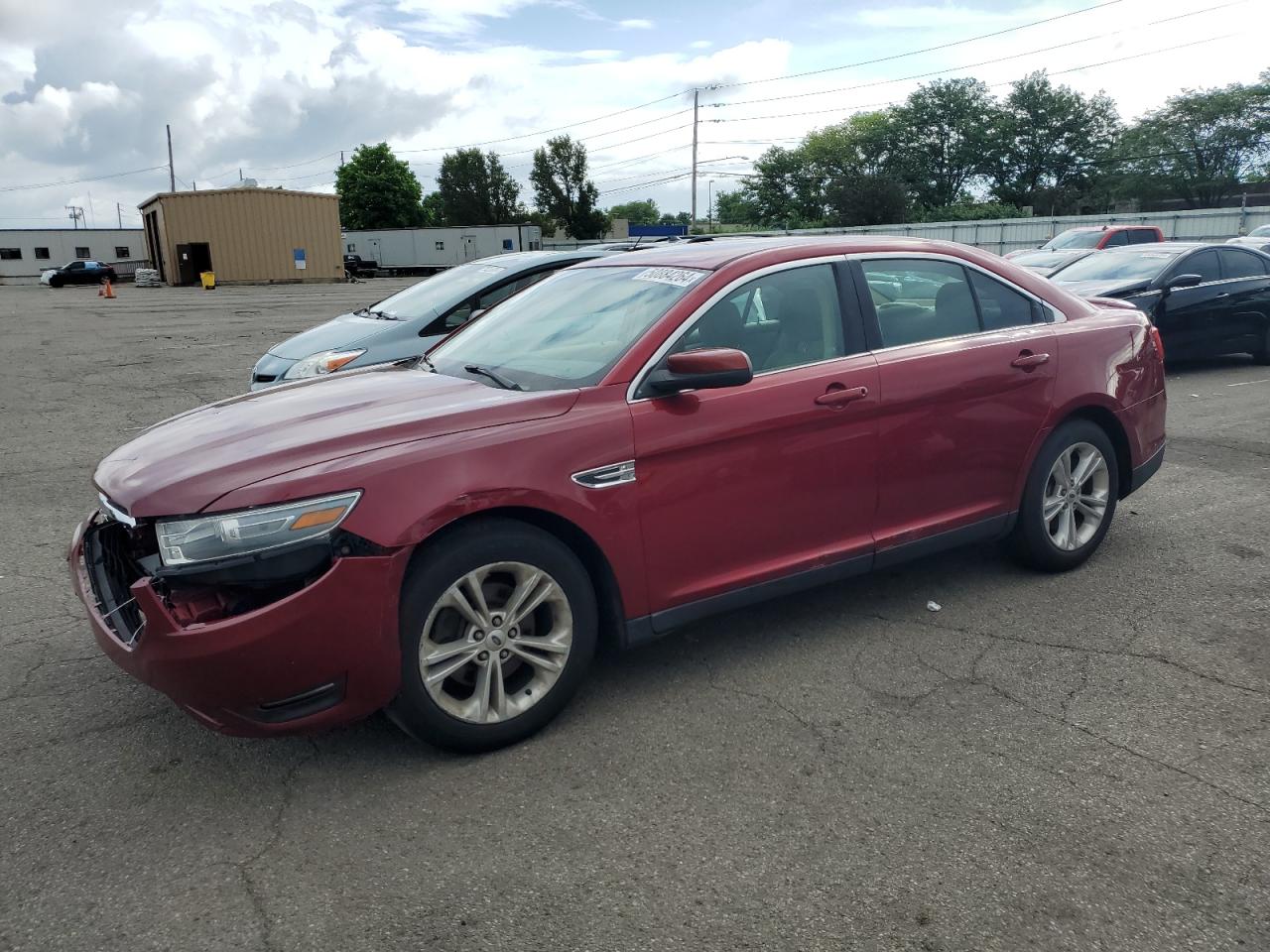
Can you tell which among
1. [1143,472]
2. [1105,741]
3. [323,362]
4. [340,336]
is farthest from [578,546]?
[340,336]

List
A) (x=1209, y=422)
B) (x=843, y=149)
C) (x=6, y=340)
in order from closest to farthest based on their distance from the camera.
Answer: (x=1209, y=422) < (x=6, y=340) < (x=843, y=149)

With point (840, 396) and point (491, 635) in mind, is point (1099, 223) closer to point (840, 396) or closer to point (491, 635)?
point (840, 396)

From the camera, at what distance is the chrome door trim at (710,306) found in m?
3.56

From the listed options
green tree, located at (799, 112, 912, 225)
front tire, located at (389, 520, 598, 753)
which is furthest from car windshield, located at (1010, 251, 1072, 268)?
green tree, located at (799, 112, 912, 225)

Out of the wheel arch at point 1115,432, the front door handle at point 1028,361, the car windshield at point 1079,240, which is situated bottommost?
the wheel arch at point 1115,432

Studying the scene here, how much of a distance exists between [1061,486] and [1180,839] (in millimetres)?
2286

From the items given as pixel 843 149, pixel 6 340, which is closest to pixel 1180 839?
pixel 6 340

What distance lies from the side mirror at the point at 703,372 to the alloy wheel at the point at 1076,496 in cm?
197

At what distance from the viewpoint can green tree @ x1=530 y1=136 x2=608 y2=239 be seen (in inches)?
3733

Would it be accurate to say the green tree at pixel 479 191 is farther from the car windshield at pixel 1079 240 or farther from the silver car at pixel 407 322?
the silver car at pixel 407 322

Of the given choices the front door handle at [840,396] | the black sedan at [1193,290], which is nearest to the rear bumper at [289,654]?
the front door handle at [840,396]

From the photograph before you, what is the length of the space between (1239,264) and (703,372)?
36.3 ft

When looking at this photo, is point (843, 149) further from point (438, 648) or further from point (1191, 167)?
point (438, 648)

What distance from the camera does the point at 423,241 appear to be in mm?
63906
